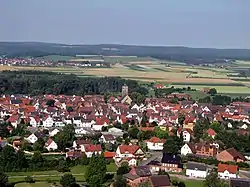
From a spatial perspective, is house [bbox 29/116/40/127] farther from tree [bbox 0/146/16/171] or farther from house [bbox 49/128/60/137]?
tree [bbox 0/146/16/171]

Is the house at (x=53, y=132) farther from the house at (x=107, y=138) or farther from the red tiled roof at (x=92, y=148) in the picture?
the red tiled roof at (x=92, y=148)

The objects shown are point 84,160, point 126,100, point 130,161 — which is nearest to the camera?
point 84,160

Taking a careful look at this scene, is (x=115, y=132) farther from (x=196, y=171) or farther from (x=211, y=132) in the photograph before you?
(x=196, y=171)

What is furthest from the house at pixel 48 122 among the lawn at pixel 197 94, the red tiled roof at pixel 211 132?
the lawn at pixel 197 94

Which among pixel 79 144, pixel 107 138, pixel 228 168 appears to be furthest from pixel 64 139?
pixel 228 168

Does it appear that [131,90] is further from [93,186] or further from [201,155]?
[93,186]

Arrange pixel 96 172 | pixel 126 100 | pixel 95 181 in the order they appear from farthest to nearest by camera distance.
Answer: pixel 126 100 < pixel 96 172 < pixel 95 181

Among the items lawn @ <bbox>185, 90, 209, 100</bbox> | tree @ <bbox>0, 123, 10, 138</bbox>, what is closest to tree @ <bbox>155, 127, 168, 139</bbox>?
tree @ <bbox>0, 123, 10, 138</bbox>

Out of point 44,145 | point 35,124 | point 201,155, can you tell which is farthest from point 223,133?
point 35,124
